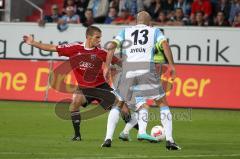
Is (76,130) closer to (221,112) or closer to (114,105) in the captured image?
(114,105)

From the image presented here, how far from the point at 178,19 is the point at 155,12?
1015 millimetres

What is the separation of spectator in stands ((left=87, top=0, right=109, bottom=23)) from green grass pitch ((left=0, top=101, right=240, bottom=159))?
5.96 meters

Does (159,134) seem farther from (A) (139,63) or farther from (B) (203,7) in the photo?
(B) (203,7)

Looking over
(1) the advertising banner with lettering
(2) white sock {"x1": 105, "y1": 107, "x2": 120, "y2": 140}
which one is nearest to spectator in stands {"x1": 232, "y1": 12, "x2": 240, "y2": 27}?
(1) the advertising banner with lettering

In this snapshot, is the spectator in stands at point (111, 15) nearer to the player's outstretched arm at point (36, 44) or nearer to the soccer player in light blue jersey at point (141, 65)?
the player's outstretched arm at point (36, 44)

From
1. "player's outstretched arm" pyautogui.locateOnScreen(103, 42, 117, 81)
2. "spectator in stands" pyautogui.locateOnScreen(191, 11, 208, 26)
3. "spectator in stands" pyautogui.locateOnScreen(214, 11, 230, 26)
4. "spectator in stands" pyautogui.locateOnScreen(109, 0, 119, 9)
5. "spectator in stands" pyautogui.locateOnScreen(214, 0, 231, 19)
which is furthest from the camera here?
"spectator in stands" pyautogui.locateOnScreen(109, 0, 119, 9)

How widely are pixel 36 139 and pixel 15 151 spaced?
208 cm

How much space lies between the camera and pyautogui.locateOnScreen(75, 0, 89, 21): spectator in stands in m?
30.1

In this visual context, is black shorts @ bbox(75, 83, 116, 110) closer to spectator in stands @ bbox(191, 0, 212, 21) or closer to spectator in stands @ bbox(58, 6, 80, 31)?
spectator in stands @ bbox(191, 0, 212, 21)

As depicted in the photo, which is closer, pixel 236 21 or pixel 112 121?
pixel 112 121

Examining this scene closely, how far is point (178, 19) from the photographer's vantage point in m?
28.5

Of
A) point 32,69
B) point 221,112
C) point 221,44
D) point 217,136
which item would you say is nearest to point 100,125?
point 217,136

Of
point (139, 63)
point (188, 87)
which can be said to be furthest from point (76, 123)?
point (188, 87)

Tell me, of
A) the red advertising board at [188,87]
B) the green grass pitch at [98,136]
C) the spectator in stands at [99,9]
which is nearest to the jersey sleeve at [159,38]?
the green grass pitch at [98,136]
